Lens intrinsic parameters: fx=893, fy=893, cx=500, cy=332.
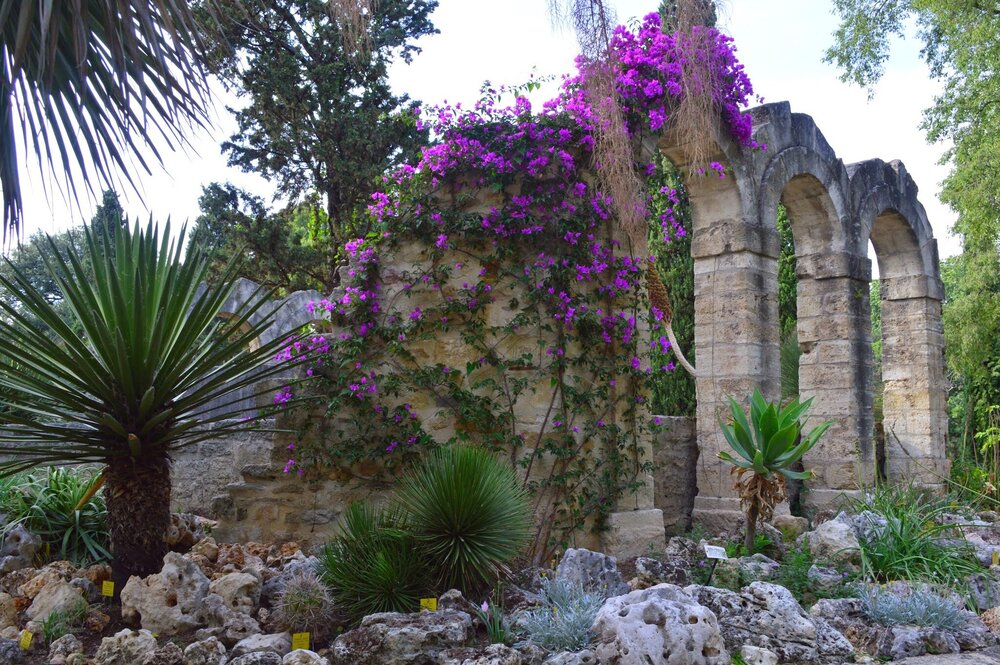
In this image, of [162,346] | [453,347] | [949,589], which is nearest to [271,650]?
[162,346]

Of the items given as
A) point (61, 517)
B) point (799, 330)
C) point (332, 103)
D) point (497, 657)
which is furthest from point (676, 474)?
point (332, 103)

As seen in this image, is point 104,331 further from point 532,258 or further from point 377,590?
point 532,258

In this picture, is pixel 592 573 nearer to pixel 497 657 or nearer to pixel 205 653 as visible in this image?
pixel 497 657

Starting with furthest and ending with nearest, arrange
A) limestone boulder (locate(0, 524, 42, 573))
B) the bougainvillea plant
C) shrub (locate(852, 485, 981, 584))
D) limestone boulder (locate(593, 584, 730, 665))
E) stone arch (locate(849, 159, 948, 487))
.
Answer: stone arch (locate(849, 159, 948, 487)) < the bougainvillea plant < shrub (locate(852, 485, 981, 584)) < limestone boulder (locate(0, 524, 42, 573)) < limestone boulder (locate(593, 584, 730, 665))

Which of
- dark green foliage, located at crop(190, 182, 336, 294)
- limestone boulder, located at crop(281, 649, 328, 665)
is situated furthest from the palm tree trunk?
dark green foliage, located at crop(190, 182, 336, 294)

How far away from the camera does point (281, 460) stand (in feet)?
18.6

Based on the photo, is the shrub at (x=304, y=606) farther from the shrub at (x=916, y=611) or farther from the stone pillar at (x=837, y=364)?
the stone pillar at (x=837, y=364)

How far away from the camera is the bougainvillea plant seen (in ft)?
19.0

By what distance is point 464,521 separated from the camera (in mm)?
4344

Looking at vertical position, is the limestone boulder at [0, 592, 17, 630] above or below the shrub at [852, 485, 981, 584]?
below

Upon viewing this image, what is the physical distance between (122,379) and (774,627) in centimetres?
320

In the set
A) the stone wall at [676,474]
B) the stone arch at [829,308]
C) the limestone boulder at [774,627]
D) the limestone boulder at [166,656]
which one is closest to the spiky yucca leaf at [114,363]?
the limestone boulder at [166,656]

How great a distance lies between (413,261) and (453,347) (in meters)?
0.65

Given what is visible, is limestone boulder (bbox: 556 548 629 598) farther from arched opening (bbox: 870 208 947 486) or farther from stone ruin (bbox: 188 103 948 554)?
arched opening (bbox: 870 208 947 486)
